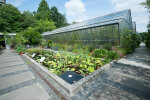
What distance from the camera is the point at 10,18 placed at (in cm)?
1769

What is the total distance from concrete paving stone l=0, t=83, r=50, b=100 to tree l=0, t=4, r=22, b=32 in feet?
72.4

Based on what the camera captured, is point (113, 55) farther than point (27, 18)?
No

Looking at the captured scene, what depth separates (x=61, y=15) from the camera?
110 ft

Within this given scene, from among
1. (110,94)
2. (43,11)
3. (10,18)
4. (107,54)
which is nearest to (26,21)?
(10,18)

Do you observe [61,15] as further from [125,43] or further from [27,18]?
[125,43]

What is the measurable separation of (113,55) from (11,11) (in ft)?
84.9

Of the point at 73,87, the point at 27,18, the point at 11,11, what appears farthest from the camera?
the point at 27,18

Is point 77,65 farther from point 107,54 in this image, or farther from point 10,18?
point 10,18

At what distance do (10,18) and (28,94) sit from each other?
23894 millimetres

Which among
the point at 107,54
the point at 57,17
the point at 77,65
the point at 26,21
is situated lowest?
the point at 77,65

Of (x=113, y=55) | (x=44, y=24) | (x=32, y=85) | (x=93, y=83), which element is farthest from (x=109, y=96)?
(x=44, y=24)

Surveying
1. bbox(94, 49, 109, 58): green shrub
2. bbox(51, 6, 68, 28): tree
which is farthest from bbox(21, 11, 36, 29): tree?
bbox(94, 49, 109, 58): green shrub

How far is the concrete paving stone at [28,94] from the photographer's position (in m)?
1.72

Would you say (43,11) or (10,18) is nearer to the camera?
(10,18)
